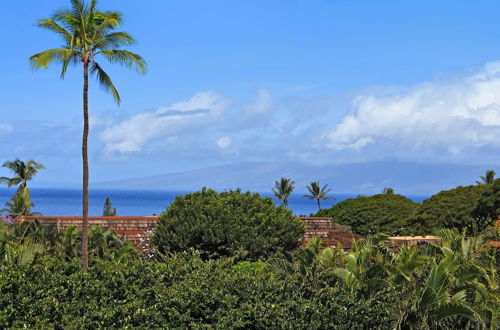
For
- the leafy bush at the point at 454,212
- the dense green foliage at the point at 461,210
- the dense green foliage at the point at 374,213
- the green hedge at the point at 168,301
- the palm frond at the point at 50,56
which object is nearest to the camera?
the green hedge at the point at 168,301

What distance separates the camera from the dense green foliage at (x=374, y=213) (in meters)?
70.1

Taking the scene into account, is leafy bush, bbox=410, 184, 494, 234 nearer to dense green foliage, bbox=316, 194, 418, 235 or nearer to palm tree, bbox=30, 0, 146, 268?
dense green foliage, bbox=316, 194, 418, 235

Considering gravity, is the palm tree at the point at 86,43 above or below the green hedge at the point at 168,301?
above

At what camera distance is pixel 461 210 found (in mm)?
55875

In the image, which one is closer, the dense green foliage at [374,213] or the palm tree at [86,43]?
the palm tree at [86,43]

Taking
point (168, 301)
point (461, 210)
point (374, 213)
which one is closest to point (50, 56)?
point (168, 301)

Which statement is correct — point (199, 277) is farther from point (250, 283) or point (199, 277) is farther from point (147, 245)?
point (147, 245)

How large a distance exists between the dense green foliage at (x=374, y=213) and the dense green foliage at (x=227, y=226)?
148ft

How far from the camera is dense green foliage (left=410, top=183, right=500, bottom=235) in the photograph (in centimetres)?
5128

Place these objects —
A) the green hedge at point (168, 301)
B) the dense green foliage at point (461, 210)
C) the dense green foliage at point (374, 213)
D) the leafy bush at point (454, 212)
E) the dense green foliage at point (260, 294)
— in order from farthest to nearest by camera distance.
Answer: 1. the dense green foliage at point (374, 213)
2. the leafy bush at point (454, 212)
3. the dense green foliage at point (461, 210)
4. the dense green foliage at point (260, 294)
5. the green hedge at point (168, 301)

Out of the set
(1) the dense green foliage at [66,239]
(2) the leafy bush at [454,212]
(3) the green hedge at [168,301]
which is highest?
(2) the leafy bush at [454,212]

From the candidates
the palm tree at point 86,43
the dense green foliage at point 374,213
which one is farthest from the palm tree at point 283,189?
the palm tree at point 86,43

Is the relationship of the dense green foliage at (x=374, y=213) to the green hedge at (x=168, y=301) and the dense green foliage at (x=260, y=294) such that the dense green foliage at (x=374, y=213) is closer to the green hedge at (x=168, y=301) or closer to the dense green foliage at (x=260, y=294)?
the dense green foliage at (x=260, y=294)

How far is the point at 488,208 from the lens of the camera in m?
51.5
